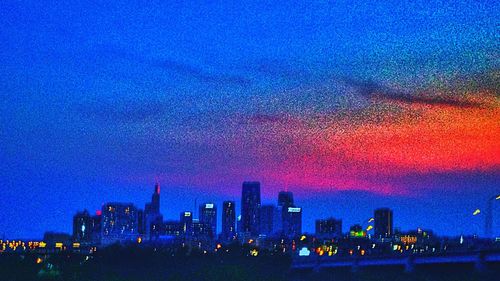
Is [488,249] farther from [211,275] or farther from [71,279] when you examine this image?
[71,279]

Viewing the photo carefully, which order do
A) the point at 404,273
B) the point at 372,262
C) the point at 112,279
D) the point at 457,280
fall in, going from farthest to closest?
the point at 112,279
the point at 372,262
the point at 404,273
the point at 457,280

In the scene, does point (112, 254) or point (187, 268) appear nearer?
point (187, 268)

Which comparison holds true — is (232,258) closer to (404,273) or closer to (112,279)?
(112,279)

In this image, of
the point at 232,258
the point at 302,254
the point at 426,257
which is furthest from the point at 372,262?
the point at 232,258

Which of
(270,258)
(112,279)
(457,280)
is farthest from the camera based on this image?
(270,258)

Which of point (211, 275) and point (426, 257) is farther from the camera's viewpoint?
point (211, 275)

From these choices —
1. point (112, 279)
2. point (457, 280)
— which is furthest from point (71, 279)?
point (457, 280)
